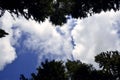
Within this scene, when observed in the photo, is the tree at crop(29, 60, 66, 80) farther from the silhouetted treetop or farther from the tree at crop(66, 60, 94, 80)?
the silhouetted treetop

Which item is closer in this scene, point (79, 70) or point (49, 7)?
point (49, 7)

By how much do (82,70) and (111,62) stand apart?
10.9 ft

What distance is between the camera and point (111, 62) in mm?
30219

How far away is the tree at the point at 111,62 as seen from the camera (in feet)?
98.8

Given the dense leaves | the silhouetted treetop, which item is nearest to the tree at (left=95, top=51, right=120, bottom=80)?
the dense leaves

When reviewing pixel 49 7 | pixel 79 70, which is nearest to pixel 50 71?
pixel 79 70

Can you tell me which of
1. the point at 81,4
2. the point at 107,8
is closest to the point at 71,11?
the point at 81,4

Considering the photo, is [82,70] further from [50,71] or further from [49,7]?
[49,7]

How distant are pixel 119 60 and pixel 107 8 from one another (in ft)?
32.0

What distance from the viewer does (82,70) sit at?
31.4 m

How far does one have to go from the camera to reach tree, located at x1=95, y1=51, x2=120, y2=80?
30.1 m

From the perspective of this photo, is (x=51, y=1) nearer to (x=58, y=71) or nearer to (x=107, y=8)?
(x=107, y=8)

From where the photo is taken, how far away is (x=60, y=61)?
106ft

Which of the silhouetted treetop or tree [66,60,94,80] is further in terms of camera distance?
tree [66,60,94,80]
